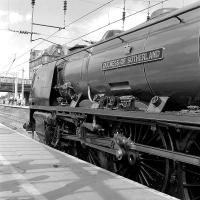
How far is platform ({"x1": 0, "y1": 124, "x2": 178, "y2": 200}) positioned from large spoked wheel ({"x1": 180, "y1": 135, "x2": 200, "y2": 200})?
42cm

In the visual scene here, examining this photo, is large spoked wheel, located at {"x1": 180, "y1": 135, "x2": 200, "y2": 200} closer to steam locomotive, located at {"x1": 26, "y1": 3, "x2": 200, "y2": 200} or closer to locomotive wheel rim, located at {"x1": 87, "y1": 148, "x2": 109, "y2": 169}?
steam locomotive, located at {"x1": 26, "y1": 3, "x2": 200, "y2": 200}

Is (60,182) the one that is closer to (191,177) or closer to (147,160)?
(147,160)

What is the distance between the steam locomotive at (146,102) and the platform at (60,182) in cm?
58

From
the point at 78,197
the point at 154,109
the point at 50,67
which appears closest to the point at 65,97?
the point at 50,67

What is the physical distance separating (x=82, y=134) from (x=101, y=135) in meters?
0.90

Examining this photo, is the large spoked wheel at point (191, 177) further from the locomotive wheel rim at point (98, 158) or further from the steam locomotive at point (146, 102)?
the locomotive wheel rim at point (98, 158)

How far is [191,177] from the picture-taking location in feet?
20.0

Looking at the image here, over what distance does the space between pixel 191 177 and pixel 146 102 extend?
1.84 metres

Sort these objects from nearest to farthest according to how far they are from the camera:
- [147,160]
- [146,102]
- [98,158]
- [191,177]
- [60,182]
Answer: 1. [191,177]
2. [60,182]
3. [147,160]
4. [146,102]
5. [98,158]

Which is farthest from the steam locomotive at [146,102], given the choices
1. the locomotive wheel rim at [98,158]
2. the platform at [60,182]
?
the platform at [60,182]

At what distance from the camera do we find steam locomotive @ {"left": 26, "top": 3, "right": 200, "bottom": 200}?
5.85 m

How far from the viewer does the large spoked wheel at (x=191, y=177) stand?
588cm

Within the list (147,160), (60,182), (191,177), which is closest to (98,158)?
(147,160)

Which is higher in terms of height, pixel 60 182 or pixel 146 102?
pixel 146 102
